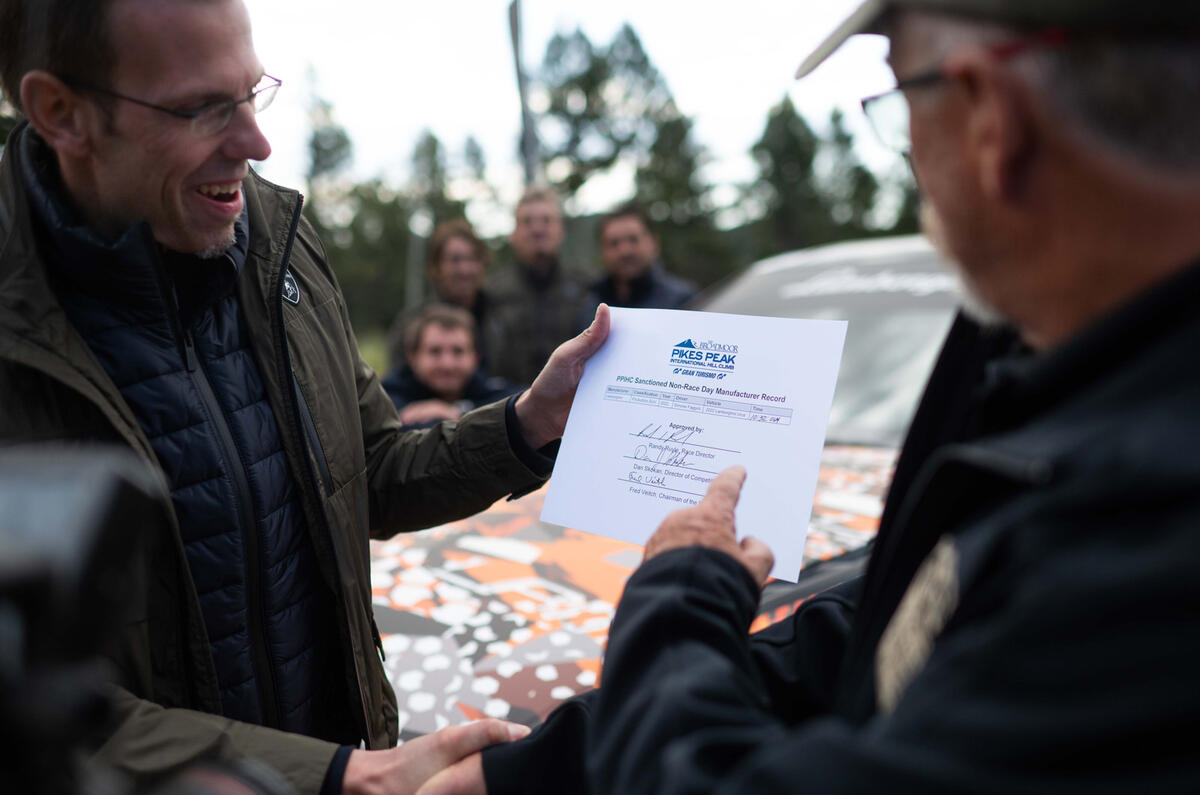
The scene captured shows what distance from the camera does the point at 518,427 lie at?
178 cm

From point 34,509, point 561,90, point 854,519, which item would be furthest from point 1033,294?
point 561,90

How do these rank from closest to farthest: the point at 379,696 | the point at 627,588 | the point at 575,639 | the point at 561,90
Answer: the point at 627,588
the point at 379,696
the point at 575,639
the point at 561,90

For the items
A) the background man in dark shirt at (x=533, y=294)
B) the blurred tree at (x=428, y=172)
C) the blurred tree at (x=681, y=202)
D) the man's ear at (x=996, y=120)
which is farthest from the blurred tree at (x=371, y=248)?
the man's ear at (x=996, y=120)

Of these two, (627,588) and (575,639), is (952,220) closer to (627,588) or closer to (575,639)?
(627,588)

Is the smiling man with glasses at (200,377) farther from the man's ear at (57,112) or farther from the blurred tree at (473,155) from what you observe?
the blurred tree at (473,155)

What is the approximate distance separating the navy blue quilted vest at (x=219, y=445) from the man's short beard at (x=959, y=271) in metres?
1.19

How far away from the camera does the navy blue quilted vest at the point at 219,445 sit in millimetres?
1371

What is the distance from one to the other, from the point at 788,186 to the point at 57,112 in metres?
45.5

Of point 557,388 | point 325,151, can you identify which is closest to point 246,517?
point 557,388

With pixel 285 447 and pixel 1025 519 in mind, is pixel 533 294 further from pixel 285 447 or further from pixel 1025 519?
pixel 1025 519

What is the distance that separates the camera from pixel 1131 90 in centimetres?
71

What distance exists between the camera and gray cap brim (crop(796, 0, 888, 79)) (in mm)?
910

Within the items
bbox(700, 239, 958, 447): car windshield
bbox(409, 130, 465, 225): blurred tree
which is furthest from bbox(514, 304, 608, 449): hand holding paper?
bbox(409, 130, 465, 225): blurred tree

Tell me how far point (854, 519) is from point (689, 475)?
1387 millimetres
